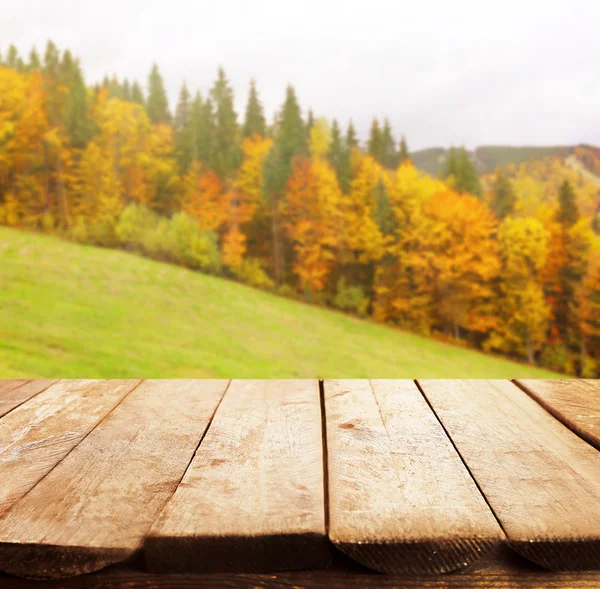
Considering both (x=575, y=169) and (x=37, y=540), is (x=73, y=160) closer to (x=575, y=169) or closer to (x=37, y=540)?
(x=575, y=169)

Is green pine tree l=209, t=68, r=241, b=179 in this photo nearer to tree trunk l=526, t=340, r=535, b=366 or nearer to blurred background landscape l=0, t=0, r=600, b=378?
blurred background landscape l=0, t=0, r=600, b=378

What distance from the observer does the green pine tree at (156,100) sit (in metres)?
11.4

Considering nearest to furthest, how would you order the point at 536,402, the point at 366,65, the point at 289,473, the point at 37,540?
the point at 37,540, the point at 289,473, the point at 536,402, the point at 366,65

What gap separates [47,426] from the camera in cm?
127

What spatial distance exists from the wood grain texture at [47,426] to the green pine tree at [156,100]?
1099 centimetres

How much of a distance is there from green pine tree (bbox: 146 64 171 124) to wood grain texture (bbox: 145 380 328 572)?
37.8 ft

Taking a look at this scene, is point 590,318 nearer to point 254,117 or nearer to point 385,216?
point 385,216

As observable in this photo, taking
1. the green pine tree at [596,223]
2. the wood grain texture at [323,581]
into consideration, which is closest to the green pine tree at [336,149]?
the green pine tree at [596,223]

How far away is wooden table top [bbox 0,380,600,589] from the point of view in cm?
78

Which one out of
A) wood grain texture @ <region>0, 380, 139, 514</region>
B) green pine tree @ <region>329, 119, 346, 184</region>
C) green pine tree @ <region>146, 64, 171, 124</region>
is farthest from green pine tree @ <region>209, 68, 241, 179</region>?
wood grain texture @ <region>0, 380, 139, 514</region>

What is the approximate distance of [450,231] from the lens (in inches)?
495

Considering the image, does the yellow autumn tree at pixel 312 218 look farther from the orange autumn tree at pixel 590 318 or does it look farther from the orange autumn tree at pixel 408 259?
the orange autumn tree at pixel 590 318

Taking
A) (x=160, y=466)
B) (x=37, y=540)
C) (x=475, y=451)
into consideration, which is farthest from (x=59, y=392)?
(x=475, y=451)

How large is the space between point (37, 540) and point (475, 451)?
0.77 m
